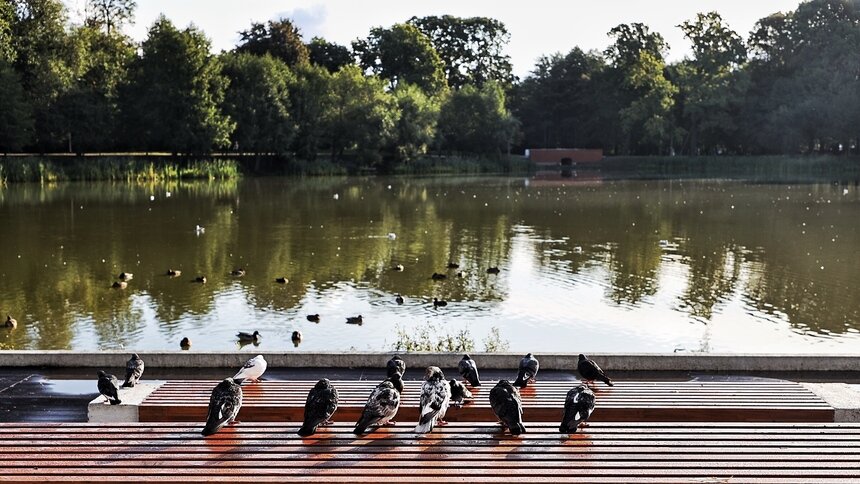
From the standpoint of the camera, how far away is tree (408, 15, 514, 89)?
104 m

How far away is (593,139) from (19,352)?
3344 inches

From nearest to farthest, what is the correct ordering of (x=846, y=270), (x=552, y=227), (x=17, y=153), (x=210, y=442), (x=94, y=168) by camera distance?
(x=210, y=442) → (x=846, y=270) → (x=552, y=227) → (x=94, y=168) → (x=17, y=153)

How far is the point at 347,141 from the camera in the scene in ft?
230

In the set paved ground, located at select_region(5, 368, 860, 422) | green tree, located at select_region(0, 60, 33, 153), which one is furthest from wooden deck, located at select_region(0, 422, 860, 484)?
green tree, located at select_region(0, 60, 33, 153)

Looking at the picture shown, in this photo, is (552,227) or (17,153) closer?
(552,227)

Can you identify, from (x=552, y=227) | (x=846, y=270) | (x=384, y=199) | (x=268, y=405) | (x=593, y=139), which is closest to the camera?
(x=268, y=405)

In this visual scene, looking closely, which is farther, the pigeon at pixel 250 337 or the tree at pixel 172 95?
the tree at pixel 172 95

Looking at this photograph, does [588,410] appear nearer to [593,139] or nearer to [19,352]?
[19,352]

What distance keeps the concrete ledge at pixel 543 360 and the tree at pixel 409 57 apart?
80.4 meters

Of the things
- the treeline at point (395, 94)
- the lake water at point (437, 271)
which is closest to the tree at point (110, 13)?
the treeline at point (395, 94)

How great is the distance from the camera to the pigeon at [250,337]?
1396 centimetres

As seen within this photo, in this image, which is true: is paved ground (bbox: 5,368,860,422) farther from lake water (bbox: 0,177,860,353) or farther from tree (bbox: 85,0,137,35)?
tree (bbox: 85,0,137,35)

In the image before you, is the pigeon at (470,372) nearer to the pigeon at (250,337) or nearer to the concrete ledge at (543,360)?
the concrete ledge at (543,360)

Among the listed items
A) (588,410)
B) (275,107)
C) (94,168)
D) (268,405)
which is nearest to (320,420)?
(268,405)
